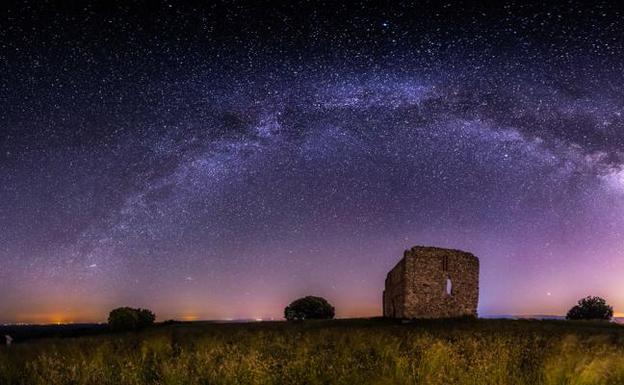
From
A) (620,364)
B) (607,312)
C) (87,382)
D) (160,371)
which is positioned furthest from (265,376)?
(607,312)


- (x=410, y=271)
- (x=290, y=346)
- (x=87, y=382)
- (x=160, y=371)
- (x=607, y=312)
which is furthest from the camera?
(x=607, y=312)

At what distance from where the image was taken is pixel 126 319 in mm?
34875

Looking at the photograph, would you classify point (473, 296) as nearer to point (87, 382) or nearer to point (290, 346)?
point (290, 346)

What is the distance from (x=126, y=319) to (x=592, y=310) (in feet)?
145

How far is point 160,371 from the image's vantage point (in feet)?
19.5

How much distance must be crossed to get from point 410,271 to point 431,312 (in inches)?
132

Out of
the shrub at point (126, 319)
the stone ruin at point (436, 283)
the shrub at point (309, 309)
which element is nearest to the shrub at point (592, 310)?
the stone ruin at point (436, 283)

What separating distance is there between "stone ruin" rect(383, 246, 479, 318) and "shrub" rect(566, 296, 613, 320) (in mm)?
19293

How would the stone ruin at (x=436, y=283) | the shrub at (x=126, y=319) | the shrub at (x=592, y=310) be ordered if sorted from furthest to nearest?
the shrub at (x=592, y=310) < the shrub at (x=126, y=319) < the stone ruin at (x=436, y=283)

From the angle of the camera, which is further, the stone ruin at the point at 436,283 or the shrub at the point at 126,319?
the shrub at the point at 126,319

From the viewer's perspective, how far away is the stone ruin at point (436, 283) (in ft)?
102

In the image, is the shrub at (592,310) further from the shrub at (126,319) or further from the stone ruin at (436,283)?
the shrub at (126,319)

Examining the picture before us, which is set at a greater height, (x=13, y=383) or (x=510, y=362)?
(x=510, y=362)

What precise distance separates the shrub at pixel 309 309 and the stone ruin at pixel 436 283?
1441 cm
